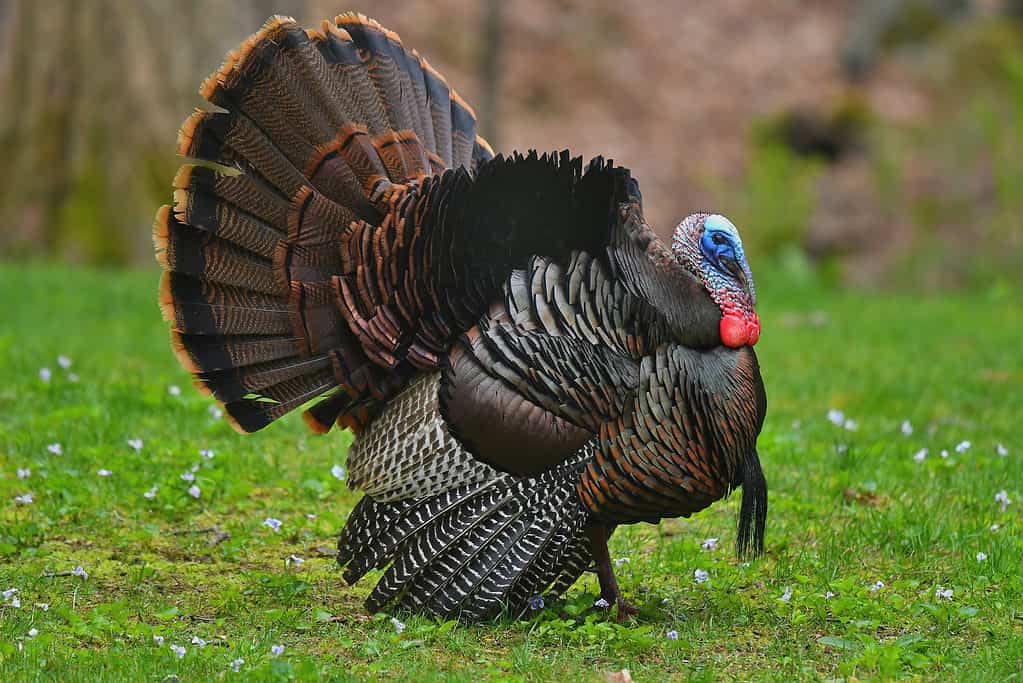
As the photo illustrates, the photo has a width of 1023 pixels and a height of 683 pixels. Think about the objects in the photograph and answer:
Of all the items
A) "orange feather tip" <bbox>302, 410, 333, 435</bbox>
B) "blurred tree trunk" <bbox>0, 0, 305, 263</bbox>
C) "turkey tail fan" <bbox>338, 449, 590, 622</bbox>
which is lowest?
"turkey tail fan" <bbox>338, 449, 590, 622</bbox>

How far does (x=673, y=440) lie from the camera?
4.50 meters

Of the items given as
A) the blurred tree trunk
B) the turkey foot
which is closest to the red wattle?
the turkey foot

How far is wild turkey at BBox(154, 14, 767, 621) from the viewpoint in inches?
181

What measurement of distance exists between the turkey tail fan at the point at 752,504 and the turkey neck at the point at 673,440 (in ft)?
0.30

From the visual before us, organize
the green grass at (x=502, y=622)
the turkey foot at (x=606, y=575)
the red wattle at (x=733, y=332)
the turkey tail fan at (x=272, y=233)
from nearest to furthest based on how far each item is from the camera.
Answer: the green grass at (x=502, y=622) → the red wattle at (x=733, y=332) → the turkey foot at (x=606, y=575) → the turkey tail fan at (x=272, y=233)

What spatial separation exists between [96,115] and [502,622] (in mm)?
9230

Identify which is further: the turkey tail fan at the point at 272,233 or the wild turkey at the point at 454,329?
the turkey tail fan at the point at 272,233

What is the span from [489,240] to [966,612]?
2165 millimetres

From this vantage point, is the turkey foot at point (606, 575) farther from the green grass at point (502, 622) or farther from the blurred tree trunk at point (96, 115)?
the blurred tree trunk at point (96, 115)

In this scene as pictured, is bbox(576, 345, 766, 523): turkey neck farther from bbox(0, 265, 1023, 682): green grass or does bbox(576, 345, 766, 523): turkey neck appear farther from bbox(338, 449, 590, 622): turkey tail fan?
bbox(0, 265, 1023, 682): green grass

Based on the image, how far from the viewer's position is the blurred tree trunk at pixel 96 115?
12.5 meters

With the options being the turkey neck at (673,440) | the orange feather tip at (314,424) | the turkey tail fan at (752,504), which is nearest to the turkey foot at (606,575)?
the turkey neck at (673,440)

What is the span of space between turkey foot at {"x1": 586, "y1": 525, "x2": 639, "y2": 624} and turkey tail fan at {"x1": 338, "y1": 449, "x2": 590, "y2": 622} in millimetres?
48

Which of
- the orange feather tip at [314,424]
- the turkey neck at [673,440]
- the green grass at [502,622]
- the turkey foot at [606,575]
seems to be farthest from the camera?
the orange feather tip at [314,424]
